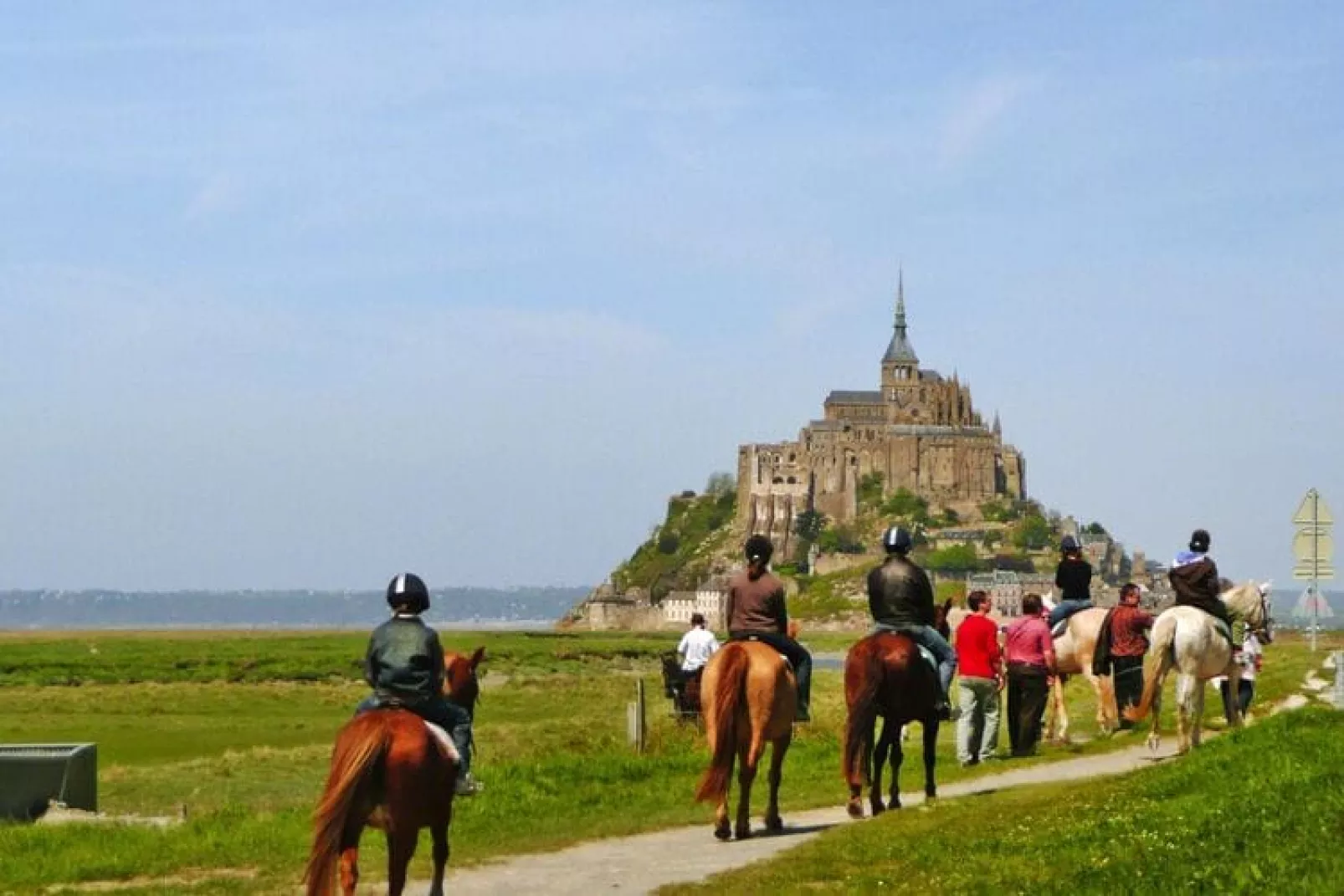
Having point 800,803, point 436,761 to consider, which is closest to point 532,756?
point 800,803

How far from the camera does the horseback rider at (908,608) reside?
18.0 metres

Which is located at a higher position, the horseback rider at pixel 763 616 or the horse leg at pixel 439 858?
the horseback rider at pixel 763 616

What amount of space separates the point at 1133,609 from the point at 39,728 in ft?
98.4

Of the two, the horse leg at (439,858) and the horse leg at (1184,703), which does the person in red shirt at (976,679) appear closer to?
the horse leg at (1184,703)

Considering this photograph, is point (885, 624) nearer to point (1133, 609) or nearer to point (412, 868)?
point (412, 868)

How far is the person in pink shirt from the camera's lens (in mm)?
25125

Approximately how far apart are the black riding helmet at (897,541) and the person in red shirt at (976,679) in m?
5.44

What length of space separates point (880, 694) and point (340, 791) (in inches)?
253

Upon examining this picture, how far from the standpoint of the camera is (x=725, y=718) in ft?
56.0

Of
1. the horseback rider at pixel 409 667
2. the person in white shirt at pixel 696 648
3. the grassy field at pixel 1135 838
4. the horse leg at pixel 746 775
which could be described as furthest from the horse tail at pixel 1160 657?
the horseback rider at pixel 409 667

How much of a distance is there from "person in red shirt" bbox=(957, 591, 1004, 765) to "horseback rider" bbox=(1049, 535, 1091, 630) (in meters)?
2.33

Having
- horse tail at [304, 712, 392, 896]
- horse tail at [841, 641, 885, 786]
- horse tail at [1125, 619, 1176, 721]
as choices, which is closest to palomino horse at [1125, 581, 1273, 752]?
horse tail at [1125, 619, 1176, 721]

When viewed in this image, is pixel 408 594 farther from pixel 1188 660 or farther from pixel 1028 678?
pixel 1028 678

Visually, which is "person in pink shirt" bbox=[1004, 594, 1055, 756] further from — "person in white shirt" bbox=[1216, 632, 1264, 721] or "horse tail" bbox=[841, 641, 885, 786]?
"horse tail" bbox=[841, 641, 885, 786]
